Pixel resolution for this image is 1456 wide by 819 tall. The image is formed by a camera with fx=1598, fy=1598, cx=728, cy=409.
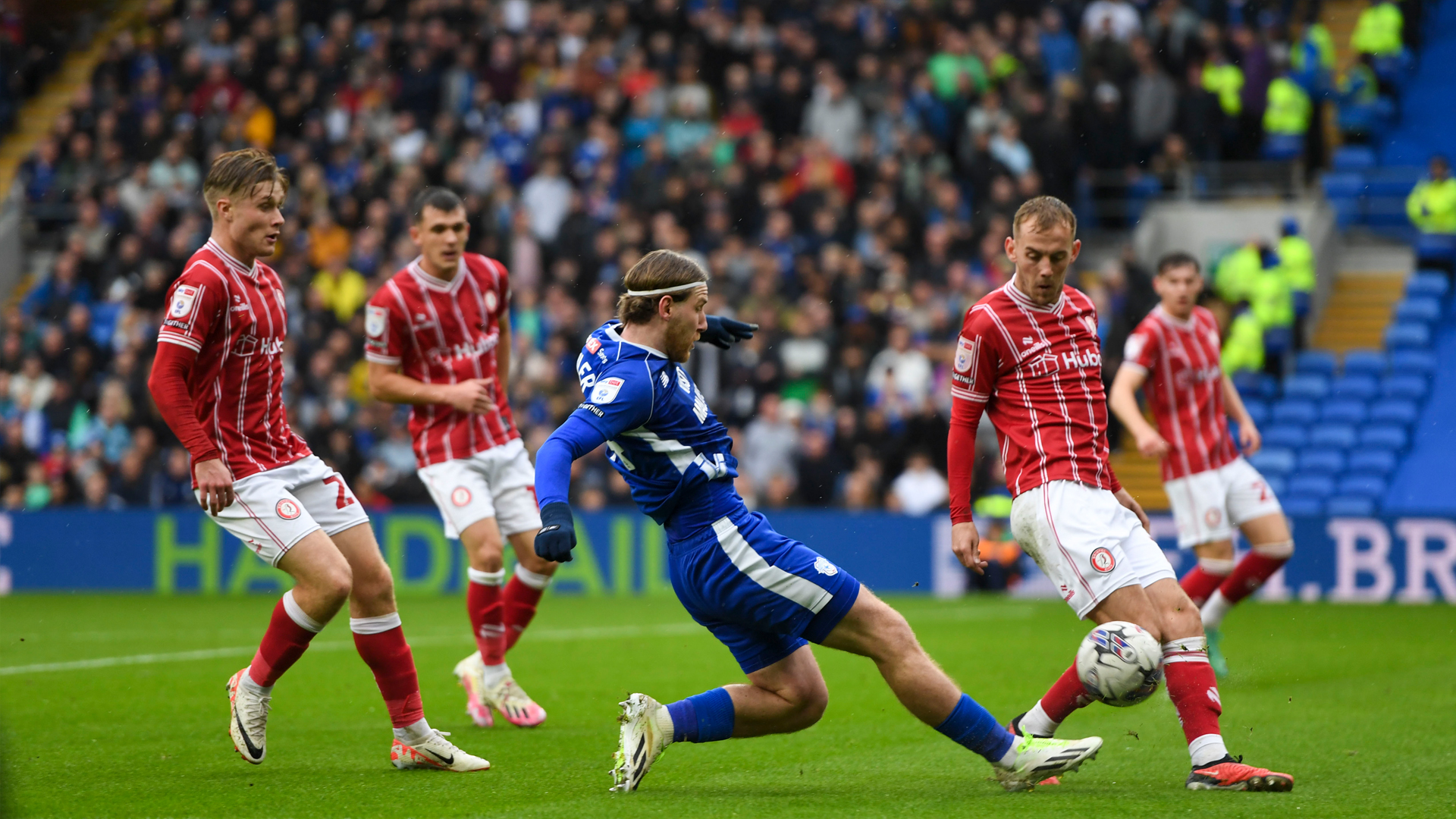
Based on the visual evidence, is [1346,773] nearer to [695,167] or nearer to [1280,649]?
[1280,649]

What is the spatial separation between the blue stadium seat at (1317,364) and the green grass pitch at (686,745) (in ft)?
19.7

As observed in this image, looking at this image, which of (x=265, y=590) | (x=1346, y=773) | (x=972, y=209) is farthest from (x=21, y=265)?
(x=1346, y=773)

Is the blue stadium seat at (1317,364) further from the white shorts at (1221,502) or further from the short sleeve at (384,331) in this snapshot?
the short sleeve at (384,331)

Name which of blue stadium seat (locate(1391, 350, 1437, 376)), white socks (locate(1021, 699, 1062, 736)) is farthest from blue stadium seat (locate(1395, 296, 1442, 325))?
white socks (locate(1021, 699, 1062, 736))

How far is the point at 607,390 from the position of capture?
5.21m

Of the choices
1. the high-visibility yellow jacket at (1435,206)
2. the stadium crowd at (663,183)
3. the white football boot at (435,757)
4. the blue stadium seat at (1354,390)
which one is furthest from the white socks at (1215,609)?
the high-visibility yellow jacket at (1435,206)

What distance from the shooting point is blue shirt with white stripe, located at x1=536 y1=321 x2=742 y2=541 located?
5211 mm

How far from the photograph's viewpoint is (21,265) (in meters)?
24.7

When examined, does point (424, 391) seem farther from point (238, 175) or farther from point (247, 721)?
point (247, 721)

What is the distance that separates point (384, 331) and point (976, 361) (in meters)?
3.18

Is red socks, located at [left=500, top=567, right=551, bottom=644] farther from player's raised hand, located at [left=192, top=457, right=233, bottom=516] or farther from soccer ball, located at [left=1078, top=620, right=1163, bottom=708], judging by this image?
soccer ball, located at [left=1078, top=620, right=1163, bottom=708]

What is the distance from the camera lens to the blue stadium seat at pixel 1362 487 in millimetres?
16734

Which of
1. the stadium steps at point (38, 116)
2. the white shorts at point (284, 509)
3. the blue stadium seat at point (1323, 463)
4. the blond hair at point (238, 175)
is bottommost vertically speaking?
the blue stadium seat at point (1323, 463)

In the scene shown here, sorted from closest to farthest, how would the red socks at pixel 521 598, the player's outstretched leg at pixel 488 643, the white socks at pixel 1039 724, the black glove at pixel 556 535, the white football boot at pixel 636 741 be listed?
the black glove at pixel 556 535, the white football boot at pixel 636 741, the white socks at pixel 1039 724, the player's outstretched leg at pixel 488 643, the red socks at pixel 521 598
